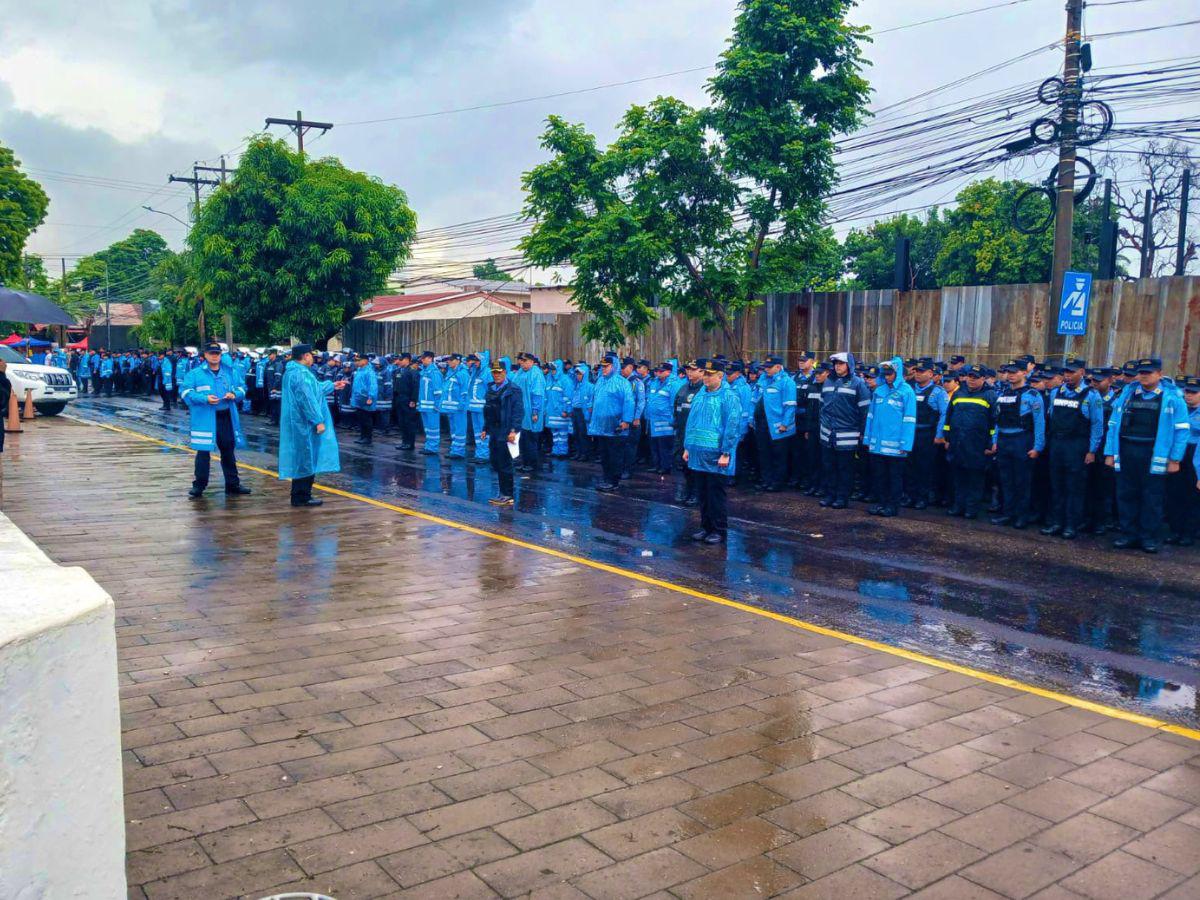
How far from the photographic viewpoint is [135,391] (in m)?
40.2

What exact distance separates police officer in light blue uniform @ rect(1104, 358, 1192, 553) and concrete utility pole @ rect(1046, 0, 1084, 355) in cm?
296

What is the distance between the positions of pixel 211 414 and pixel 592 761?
9109mm

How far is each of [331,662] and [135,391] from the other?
3866 cm

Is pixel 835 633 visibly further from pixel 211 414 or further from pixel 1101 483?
pixel 211 414

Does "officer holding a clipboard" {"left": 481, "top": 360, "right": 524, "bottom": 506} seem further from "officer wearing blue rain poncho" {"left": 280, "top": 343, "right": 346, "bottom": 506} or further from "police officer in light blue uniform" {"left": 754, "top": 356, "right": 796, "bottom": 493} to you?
"police officer in light blue uniform" {"left": 754, "top": 356, "right": 796, "bottom": 493}

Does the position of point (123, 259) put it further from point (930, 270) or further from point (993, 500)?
point (993, 500)

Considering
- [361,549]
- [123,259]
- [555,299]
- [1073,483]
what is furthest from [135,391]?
[123,259]

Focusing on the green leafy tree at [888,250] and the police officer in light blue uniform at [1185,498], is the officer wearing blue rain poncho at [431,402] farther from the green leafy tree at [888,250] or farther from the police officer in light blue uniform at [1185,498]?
the green leafy tree at [888,250]

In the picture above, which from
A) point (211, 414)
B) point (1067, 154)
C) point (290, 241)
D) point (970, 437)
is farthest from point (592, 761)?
point (290, 241)

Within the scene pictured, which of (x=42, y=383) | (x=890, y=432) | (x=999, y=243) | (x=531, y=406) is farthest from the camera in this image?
(x=999, y=243)

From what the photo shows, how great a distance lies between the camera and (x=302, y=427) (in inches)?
456

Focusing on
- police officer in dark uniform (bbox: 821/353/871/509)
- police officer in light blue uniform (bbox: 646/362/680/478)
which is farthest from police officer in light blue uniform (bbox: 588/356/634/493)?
police officer in dark uniform (bbox: 821/353/871/509)

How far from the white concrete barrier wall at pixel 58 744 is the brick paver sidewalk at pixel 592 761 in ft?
5.01

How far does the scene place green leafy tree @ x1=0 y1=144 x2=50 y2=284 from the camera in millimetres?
39594
